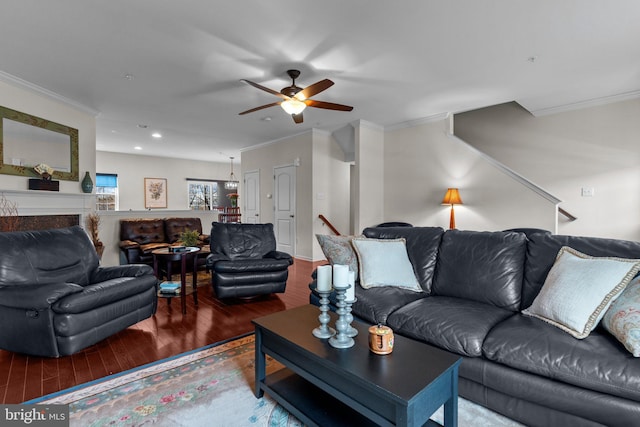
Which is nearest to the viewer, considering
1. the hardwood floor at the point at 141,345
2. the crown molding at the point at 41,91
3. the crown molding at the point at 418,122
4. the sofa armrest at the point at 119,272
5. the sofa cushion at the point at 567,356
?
the sofa cushion at the point at 567,356

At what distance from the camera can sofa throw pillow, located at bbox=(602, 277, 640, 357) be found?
1.35m

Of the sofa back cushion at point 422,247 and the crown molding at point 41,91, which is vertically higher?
the crown molding at point 41,91

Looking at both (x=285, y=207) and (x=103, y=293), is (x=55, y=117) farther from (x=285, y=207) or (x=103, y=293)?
(x=285, y=207)

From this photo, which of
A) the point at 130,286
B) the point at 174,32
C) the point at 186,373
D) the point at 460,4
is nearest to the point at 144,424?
the point at 186,373

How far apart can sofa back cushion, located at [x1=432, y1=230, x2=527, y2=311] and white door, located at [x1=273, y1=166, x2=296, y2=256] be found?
4248mm

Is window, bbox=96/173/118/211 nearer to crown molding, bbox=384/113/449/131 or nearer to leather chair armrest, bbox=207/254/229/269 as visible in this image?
Answer: leather chair armrest, bbox=207/254/229/269

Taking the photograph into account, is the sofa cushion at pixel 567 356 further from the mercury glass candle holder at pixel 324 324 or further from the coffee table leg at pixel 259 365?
the coffee table leg at pixel 259 365

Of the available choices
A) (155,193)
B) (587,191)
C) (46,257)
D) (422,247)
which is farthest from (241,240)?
(155,193)

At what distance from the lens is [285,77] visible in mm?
3613

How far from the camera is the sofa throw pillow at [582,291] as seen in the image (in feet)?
5.16

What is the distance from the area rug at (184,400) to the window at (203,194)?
27.9 ft

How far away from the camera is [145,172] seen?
9094 millimetres

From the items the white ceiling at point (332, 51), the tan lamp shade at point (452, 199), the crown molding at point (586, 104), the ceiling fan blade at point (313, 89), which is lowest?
the tan lamp shade at point (452, 199)

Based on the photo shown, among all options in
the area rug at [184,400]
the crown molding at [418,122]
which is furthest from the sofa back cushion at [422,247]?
the crown molding at [418,122]
